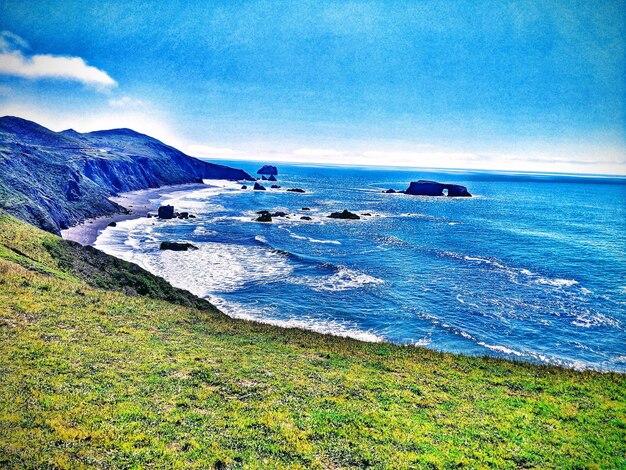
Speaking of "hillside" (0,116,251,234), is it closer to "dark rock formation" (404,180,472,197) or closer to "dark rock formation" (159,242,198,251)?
"dark rock formation" (159,242,198,251)

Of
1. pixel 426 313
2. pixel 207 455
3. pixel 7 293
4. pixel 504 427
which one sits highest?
pixel 7 293

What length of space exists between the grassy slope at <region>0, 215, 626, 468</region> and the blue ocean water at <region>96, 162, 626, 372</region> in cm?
1090

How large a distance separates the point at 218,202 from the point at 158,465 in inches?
4998

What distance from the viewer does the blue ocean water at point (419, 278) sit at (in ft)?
115

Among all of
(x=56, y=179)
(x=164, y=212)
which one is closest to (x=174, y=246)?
(x=164, y=212)

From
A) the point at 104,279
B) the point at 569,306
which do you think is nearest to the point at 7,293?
the point at 104,279

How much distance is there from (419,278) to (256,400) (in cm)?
3953

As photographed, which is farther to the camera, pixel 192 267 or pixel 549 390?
pixel 192 267

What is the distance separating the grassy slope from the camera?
39.9ft

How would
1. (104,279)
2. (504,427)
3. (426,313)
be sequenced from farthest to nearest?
(426,313) → (104,279) → (504,427)

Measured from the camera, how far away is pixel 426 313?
130ft

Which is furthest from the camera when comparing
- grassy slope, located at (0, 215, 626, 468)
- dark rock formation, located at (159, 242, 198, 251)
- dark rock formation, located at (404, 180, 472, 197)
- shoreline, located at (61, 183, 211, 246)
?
dark rock formation, located at (404, 180, 472, 197)

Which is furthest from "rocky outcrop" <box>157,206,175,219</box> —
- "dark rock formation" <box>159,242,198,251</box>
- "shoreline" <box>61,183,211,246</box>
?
"dark rock formation" <box>159,242,198,251</box>

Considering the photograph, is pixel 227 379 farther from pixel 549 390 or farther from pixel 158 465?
pixel 549 390
